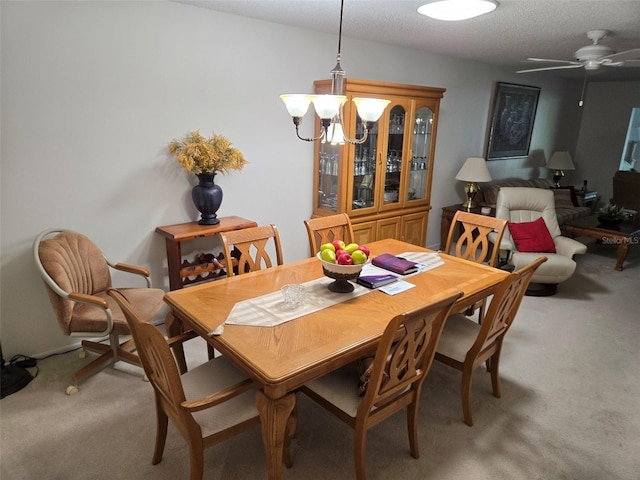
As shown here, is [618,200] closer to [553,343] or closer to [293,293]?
[553,343]

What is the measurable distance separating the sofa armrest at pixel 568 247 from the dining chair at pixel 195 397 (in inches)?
132

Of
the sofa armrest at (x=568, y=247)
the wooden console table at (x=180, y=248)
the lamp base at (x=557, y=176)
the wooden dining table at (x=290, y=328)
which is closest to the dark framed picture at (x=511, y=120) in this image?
the lamp base at (x=557, y=176)

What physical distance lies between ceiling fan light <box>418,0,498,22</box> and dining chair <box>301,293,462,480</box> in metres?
1.74

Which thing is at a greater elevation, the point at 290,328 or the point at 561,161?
the point at 561,161

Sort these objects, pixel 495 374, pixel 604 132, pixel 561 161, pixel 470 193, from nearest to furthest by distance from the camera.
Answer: pixel 495 374 < pixel 470 193 < pixel 561 161 < pixel 604 132

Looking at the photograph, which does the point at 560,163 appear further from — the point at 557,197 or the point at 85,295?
the point at 85,295

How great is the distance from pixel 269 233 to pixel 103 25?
1.63 metres

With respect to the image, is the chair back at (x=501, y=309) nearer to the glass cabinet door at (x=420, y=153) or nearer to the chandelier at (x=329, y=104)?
the chandelier at (x=329, y=104)

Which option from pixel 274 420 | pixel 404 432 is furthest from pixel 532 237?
pixel 274 420

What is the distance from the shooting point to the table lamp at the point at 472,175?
4.78 m

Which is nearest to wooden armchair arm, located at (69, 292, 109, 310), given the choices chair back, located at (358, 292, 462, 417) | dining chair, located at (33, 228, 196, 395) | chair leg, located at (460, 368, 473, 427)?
dining chair, located at (33, 228, 196, 395)

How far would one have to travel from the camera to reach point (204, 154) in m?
2.79

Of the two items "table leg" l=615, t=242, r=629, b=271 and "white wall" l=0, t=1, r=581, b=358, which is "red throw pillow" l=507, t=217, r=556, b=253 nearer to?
"table leg" l=615, t=242, r=629, b=271

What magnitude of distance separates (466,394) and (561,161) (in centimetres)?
570
